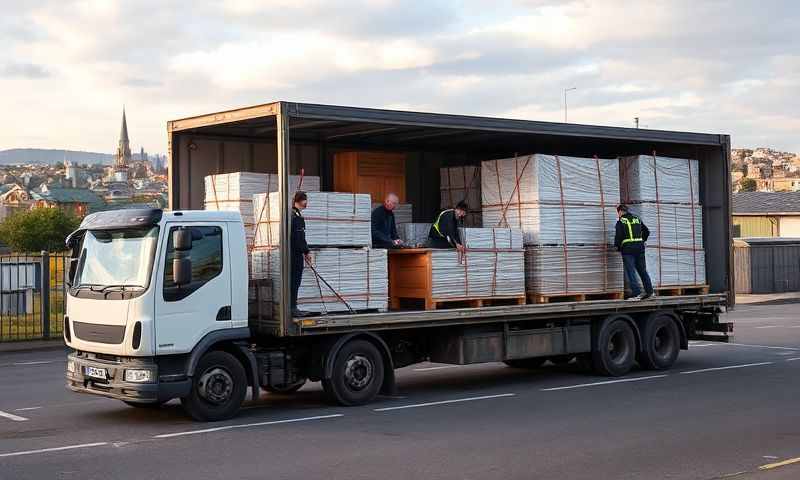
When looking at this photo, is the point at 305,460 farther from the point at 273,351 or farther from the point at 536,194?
the point at 536,194

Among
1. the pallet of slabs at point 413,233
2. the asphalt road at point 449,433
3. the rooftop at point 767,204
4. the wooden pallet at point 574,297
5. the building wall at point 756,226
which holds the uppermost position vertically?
the rooftop at point 767,204

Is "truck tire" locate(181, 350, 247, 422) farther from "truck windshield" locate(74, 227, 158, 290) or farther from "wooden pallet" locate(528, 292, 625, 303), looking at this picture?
"wooden pallet" locate(528, 292, 625, 303)

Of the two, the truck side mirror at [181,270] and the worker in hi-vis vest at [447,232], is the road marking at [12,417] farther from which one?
the worker in hi-vis vest at [447,232]

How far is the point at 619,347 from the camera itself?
1589cm

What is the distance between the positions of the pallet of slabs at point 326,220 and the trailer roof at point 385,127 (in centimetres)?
101

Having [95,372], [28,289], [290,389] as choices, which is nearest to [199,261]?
[95,372]

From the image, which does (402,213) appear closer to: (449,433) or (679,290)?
(679,290)

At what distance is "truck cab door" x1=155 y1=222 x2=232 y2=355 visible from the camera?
35.5 ft

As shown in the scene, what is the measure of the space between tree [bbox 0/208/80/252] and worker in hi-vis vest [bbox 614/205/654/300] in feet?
308

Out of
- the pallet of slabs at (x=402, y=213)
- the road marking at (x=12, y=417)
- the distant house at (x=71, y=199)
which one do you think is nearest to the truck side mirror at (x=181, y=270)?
the road marking at (x=12, y=417)

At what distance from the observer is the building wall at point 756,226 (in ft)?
178

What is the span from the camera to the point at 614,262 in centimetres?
1580

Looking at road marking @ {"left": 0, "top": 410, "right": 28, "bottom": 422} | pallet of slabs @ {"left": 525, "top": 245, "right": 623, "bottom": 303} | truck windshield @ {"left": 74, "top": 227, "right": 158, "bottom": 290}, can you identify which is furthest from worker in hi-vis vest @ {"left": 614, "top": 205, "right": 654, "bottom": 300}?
road marking @ {"left": 0, "top": 410, "right": 28, "bottom": 422}

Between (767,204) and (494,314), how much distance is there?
46.6m
